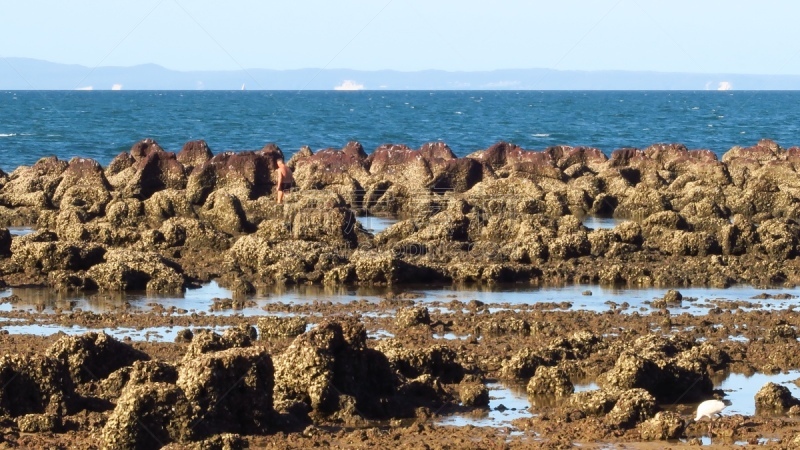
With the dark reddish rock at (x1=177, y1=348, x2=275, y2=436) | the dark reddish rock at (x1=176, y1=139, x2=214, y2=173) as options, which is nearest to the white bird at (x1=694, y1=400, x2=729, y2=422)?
the dark reddish rock at (x1=177, y1=348, x2=275, y2=436)

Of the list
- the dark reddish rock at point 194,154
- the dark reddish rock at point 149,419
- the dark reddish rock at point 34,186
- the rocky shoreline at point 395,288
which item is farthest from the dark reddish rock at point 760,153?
the dark reddish rock at point 149,419

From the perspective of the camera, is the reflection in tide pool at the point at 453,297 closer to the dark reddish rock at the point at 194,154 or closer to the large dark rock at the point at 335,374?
the large dark rock at the point at 335,374

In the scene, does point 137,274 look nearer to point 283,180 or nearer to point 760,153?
point 283,180

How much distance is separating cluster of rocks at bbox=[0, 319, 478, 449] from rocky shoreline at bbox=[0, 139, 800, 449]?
0.02 m

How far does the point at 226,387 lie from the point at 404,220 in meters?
13.8

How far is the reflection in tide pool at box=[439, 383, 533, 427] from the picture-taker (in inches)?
411

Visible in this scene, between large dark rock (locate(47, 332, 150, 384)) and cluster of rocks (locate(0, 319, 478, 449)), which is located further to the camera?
large dark rock (locate(47, 332, 150, 384))

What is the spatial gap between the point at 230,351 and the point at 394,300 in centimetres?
654

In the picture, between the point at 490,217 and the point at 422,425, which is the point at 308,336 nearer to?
the point at 422,425

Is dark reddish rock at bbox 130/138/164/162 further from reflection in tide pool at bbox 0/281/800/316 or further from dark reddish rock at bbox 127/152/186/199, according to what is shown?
reflection in tide pool at bbox 0/281/800/316

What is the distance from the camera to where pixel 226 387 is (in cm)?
984

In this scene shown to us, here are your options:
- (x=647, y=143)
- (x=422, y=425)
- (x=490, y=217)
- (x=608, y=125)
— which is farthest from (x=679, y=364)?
(x=608, y=125)

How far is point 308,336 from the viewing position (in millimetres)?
10727

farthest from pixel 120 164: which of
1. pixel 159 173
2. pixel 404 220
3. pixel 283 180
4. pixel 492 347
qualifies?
pixel 492 347
